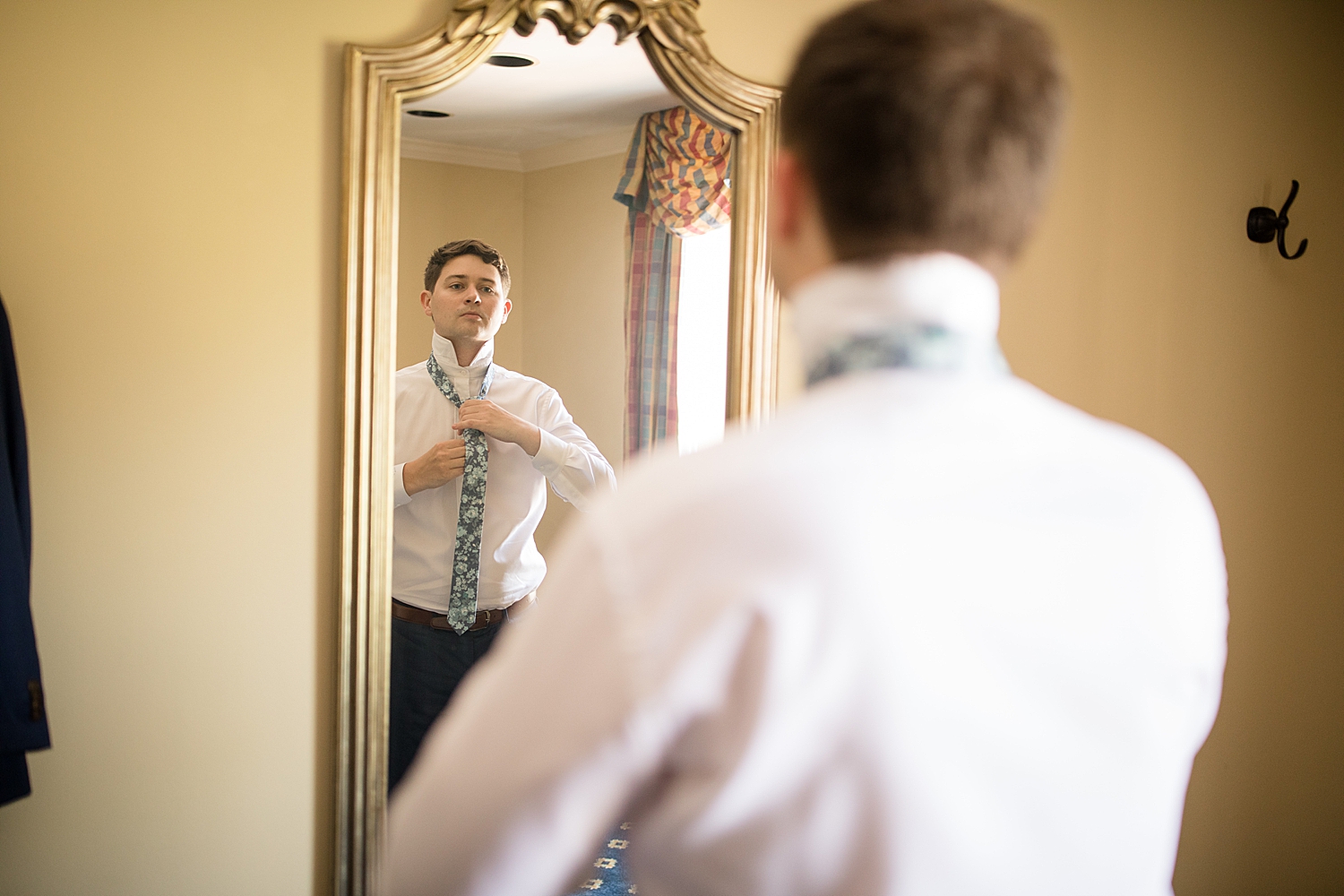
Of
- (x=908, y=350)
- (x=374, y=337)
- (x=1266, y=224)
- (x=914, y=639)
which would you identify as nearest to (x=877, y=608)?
(x=914, y=639)

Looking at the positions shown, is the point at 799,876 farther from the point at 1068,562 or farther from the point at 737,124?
the point at 737,124

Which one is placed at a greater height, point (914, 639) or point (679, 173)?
point (679, 173)

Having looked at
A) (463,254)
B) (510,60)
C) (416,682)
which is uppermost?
(510,60)

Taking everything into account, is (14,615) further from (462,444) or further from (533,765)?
(533,765)

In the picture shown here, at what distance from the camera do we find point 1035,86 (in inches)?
21.4

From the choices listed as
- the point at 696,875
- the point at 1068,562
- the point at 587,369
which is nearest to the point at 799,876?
the point at 696,875

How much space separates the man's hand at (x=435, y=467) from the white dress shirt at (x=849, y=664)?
93 cm

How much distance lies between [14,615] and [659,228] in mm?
984

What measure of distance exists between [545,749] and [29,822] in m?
1.14

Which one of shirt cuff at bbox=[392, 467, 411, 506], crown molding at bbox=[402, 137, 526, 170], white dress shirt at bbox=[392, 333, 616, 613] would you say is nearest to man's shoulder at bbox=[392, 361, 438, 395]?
white dress shirt at bbox=[392, 333, 616, 613]

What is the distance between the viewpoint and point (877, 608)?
1.54 feet

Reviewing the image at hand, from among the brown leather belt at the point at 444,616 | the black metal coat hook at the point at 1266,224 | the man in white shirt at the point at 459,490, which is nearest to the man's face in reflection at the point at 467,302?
the man in white shirt at the point at 459,490

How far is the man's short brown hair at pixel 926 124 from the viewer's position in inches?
20.4

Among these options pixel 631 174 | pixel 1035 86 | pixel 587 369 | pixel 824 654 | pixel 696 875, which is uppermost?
pixel 631 174
